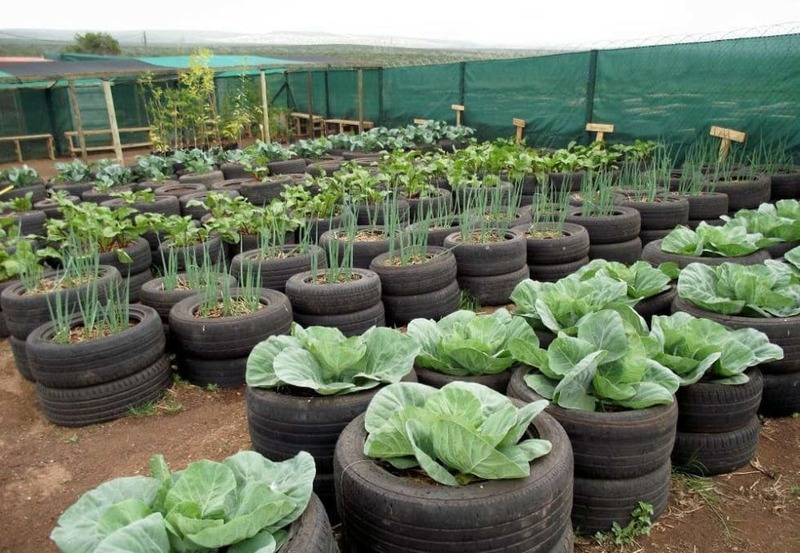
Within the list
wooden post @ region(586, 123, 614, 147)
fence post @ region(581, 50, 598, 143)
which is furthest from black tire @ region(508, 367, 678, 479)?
fence post @ region(581, 50, 598, 143)

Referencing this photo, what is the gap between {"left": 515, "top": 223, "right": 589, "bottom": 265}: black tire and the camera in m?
4.75

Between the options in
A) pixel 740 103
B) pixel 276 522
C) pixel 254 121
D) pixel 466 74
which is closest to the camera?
pixel 276 522

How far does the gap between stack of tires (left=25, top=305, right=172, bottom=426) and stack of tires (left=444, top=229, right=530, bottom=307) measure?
2239 millimetres

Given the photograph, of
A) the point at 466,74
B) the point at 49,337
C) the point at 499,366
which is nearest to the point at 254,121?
the point at 466,74

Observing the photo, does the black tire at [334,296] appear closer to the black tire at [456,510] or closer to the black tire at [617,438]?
the black tire at [617,438]

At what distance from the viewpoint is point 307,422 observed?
2.26 metres

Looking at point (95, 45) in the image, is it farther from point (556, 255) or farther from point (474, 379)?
point (474, 379)

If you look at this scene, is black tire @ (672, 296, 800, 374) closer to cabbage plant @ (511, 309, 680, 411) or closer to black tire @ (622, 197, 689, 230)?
cabbage plant @ (511, 309, 680, 411)

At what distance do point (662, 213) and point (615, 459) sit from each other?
3.85 m

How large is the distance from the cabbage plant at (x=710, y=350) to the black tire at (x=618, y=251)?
2.47 meters

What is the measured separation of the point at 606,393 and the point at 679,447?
71 centimetres

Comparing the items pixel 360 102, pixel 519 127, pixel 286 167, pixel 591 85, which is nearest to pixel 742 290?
Answer: pixel 591 85

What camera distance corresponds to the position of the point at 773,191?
643 centimetres

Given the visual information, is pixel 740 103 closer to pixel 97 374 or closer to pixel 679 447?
pixel 679 447
